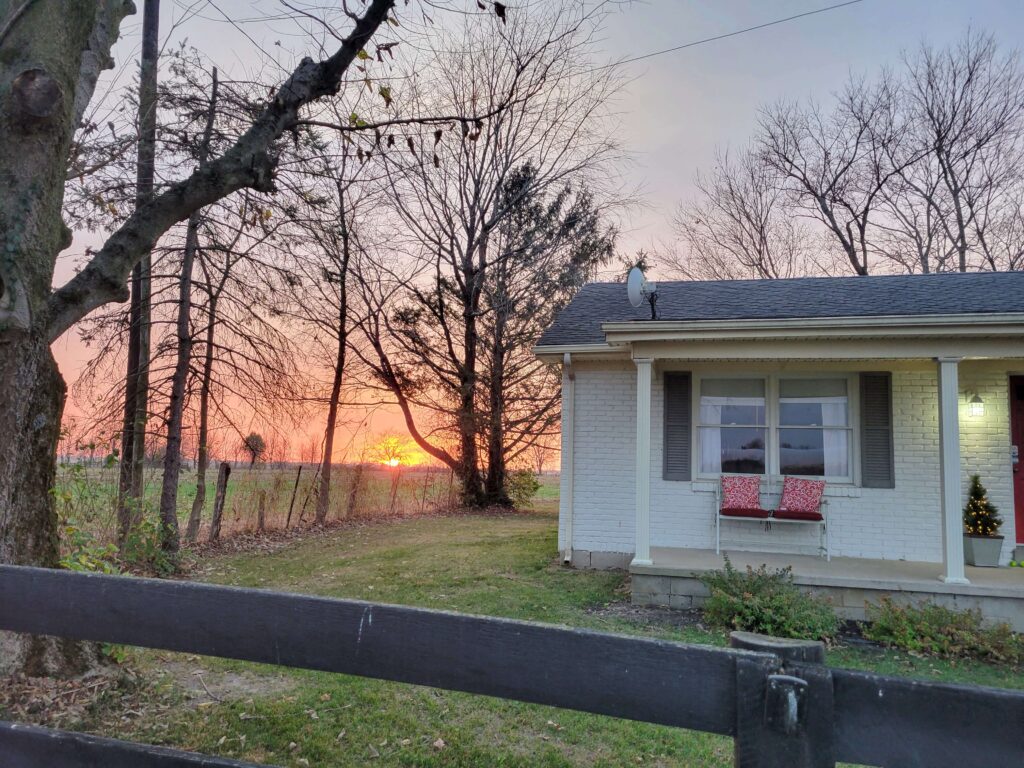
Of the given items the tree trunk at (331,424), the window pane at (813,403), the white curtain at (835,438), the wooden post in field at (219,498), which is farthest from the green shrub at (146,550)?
the white curtain at (835,438)

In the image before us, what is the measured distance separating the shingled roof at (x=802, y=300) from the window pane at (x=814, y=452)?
151cm

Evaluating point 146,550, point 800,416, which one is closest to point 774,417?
point 800,416

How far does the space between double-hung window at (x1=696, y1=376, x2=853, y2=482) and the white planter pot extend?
4.41 feet

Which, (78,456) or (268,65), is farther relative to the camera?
(78,456)

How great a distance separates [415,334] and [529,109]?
704 cm

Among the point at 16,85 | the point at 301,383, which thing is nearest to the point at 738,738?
the point at 16,85

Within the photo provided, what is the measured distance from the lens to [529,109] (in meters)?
16.8

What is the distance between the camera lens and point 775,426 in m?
7.38

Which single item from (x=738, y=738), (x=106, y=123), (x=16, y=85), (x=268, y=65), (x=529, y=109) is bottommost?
(x=738, y=738)

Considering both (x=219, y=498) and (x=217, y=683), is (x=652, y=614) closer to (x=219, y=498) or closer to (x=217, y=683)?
(x=217, y=683)

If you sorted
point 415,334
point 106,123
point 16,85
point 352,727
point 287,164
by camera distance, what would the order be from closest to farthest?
point 16,85 < point 352,727 < point 106,123 < point 287,164 < point 415,334

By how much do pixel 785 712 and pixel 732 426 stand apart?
6.73 meters

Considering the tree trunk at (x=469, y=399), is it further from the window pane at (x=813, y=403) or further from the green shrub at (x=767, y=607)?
the green shrub at (x=767, y=607)

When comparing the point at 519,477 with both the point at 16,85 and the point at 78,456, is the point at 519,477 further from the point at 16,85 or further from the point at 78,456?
the point at 16,85
